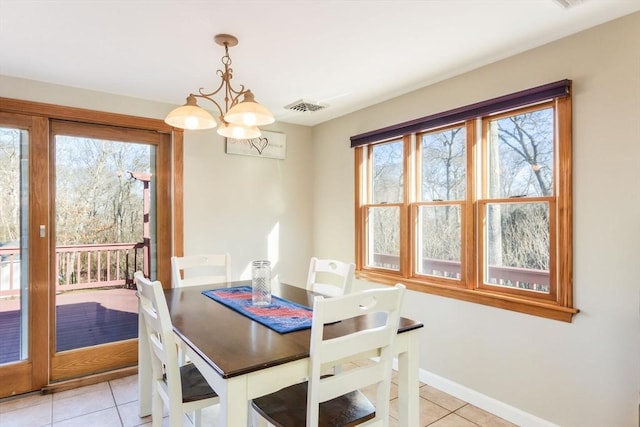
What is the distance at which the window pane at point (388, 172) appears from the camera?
3309 millimetres

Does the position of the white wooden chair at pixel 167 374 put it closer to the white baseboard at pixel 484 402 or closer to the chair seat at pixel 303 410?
the chair seat at pixel 303 410

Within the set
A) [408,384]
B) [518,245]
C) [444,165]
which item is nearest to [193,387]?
[408,384]

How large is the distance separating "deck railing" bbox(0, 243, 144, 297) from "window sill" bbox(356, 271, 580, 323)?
7.46ft

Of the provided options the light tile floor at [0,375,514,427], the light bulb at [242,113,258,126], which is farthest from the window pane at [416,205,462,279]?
the light bulb at [242,113,258,126]

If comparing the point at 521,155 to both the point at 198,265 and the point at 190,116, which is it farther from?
the point at 198,265

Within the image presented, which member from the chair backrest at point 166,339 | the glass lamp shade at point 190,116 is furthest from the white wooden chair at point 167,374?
the glass lamp shade at point 190,116

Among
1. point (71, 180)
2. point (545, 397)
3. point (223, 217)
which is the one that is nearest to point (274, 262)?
point (223, 217)

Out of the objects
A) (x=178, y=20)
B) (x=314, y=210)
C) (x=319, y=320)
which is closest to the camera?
(x=319, y=320)

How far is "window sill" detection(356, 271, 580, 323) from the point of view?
215cm

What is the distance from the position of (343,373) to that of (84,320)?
2662 millimetres

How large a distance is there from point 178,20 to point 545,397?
9.90ft

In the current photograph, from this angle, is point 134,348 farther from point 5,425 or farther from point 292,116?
point 292,116

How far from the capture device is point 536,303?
2240 mm

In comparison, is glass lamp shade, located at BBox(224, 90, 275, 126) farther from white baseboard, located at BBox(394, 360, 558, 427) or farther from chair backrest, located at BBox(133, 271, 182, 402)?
white baseboard, located at BBox(394, 360, 558, 427)
